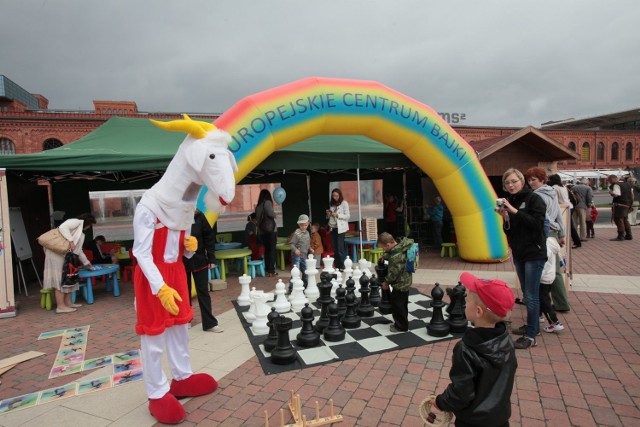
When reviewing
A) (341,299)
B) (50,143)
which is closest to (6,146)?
(50,143)

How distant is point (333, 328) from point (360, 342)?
0.95 feet

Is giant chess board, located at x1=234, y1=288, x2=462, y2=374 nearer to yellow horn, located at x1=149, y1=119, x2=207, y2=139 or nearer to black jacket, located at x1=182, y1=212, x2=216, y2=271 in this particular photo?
black jacket, located at x1=182, y1=212, x2=216, y2=271

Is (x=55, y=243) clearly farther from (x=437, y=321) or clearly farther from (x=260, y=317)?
(x=437, y=321)

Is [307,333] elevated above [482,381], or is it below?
below

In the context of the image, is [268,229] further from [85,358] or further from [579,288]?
[579,288]

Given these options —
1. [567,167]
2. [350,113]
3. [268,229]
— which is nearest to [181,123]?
[350,113]

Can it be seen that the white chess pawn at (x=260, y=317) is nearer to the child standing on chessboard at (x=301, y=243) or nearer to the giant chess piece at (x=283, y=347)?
the giant chess piece at (x=283, y=347)

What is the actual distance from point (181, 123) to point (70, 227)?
13.0 feet

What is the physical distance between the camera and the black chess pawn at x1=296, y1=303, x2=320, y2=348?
357cm

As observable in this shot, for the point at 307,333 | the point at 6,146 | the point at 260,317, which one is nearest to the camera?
the point at 307,333

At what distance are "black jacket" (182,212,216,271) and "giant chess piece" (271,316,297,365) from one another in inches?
50.9

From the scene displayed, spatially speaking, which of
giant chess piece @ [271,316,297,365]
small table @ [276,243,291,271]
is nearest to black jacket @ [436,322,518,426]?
giant chess piece @ [271,316,297,365]

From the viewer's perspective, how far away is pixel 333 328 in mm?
A: 3760

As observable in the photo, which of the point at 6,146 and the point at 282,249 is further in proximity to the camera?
the point at 6,146
